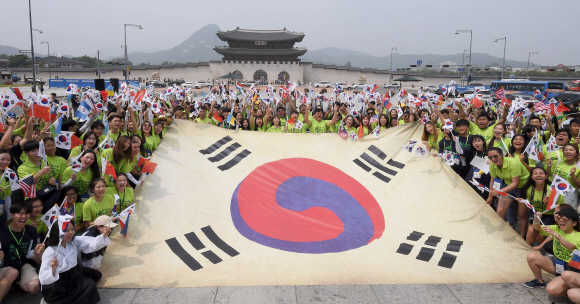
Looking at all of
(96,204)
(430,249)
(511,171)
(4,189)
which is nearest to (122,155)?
(96,204)

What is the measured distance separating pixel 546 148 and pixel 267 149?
13.7 feet

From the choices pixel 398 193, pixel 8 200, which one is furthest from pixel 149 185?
pixel 398 193

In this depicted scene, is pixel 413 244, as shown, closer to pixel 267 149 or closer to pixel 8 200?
pixel 267 149

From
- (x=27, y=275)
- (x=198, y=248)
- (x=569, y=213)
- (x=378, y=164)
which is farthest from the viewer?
(x=378, y=164)

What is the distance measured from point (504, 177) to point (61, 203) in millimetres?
5690

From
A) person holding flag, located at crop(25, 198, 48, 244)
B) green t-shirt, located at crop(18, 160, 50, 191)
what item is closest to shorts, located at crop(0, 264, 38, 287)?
person holding flag, located at crop(25, 198, 48, 244)

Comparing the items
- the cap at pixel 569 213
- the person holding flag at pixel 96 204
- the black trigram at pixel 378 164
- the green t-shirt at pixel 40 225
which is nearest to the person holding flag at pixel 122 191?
the person holding flag at pixel 96 204

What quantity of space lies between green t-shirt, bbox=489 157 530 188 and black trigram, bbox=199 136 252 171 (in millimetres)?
3740

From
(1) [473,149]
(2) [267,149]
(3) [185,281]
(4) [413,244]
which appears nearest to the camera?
(3) [185,281]

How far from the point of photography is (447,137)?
18.6 feet

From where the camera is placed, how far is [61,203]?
417cm

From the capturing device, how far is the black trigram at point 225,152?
560cm

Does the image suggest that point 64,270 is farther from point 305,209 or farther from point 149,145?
point 305,209

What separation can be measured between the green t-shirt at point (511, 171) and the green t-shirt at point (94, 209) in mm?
5062
